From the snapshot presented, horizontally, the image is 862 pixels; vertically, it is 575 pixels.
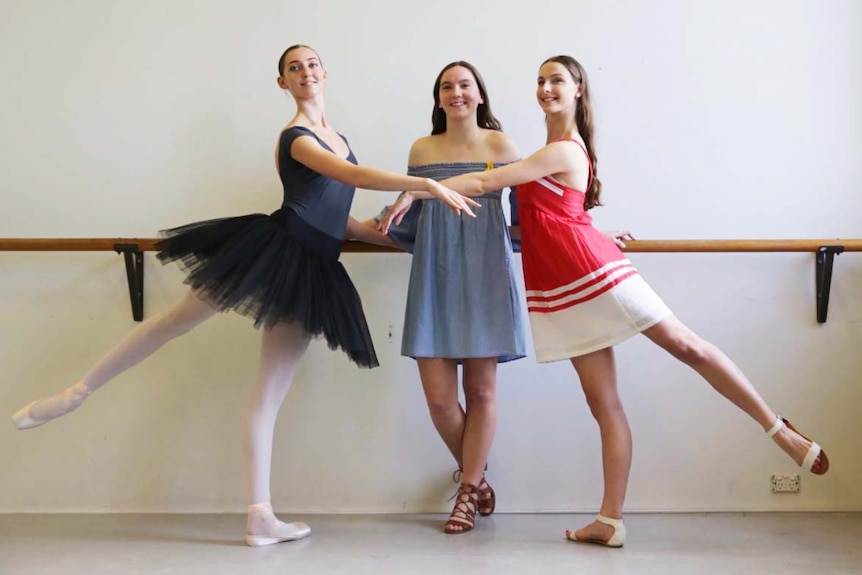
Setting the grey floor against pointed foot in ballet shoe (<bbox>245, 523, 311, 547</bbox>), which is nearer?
the grey floor

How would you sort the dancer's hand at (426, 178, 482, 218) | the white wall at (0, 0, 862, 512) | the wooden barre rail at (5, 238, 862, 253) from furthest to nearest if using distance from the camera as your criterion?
the white wall at (0, 0, 862, 512) → the wooden barre rail at (5, 238, 862, 253) → the dancer's hand at (426, 178, 482, 218)

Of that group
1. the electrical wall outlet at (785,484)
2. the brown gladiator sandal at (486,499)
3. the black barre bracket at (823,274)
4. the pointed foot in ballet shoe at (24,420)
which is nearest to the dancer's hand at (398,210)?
the brown gladiator sandal at (486,499)

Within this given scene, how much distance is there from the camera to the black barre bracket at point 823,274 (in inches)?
91.5

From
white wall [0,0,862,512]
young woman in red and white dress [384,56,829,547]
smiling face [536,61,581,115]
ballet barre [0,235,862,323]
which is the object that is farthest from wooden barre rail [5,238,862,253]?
smiling face [536,61,581,115]

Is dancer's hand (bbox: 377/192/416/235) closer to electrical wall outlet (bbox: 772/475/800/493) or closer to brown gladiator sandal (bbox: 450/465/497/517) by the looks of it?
brown gladiator sandal (bbox: 450/465/497/517)

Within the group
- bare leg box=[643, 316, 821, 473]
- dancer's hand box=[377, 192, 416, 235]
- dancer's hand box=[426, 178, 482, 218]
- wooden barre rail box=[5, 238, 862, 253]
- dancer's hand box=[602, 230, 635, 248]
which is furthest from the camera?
wooden barre rail box=[5, 238, 862, 253]

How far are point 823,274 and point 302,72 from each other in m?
1.51

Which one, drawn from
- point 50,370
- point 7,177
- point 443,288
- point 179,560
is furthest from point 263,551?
point 7,177

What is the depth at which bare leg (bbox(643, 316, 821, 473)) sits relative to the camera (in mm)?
1923

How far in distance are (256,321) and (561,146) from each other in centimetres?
82

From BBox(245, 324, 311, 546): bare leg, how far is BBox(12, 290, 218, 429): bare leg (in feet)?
0.57

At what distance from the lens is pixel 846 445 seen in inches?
94.0

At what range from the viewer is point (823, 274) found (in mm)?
2354

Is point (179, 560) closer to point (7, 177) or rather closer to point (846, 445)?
point (7, 177)
